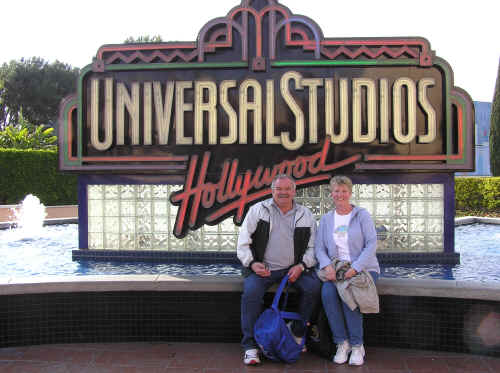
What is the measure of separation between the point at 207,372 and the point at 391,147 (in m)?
4.43

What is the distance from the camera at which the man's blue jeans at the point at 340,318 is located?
13.6 feet

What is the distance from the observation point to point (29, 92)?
41156mm

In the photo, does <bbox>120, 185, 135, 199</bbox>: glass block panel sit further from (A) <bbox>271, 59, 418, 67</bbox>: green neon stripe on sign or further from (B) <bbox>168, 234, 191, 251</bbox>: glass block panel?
(A) <bbox>271, 59, 418, 67</bbox>: green neon stripe on sign

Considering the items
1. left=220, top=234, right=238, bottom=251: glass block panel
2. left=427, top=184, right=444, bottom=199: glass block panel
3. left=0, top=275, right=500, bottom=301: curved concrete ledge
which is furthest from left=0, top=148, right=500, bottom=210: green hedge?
left=427, top=184, right=444, bottom=199: glass block panel

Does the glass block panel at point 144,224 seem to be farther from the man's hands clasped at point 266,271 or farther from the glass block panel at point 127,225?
the man's hands clasped at point 266,271

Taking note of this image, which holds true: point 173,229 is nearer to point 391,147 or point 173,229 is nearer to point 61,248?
point 61,248

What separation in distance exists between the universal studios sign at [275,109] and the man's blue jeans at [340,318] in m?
2.81

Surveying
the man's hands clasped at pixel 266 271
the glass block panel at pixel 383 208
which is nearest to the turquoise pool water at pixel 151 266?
the glass block panel at pixel 383 208

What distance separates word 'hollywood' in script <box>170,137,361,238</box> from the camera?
686cm

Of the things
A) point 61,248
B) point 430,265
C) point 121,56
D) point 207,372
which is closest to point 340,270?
point 207,372

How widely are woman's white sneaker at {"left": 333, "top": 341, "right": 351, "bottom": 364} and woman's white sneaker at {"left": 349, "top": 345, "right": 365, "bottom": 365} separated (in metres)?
0.06

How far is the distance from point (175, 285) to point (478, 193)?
51.5 ft

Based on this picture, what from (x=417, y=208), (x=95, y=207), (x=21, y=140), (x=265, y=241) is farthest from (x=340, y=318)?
(x=21, y=140)

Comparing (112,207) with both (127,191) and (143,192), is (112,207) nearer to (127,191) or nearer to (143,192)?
(127,191)
